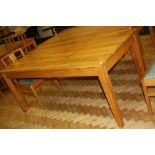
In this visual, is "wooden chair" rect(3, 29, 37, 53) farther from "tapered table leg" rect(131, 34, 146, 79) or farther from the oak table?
"tapered table leg" rect(131, 34, 146, 79)

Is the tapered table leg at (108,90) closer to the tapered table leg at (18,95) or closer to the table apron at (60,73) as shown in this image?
the table apron at (60,73)

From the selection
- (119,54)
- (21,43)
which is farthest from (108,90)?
(21,43)

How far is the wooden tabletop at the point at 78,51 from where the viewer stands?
2361mm

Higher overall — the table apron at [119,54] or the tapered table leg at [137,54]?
the table apron at [119,54]

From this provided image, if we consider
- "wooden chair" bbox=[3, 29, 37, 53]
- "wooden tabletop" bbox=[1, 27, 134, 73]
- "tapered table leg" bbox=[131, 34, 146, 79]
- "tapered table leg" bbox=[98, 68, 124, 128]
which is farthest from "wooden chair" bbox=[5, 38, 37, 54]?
"tapered table leg" bbox=[98, 68, 124, 128]

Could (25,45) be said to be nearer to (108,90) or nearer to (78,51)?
(78,51)

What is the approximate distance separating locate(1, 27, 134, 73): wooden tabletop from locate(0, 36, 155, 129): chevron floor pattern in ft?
2.48

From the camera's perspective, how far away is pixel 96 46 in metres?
2.64

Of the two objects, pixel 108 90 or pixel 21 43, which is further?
pixel 21 43

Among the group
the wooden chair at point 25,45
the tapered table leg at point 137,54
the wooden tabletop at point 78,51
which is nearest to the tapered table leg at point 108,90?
the wooden tabletop at point 78,51

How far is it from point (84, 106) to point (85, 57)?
0.92m

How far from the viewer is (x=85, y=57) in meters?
2.44
